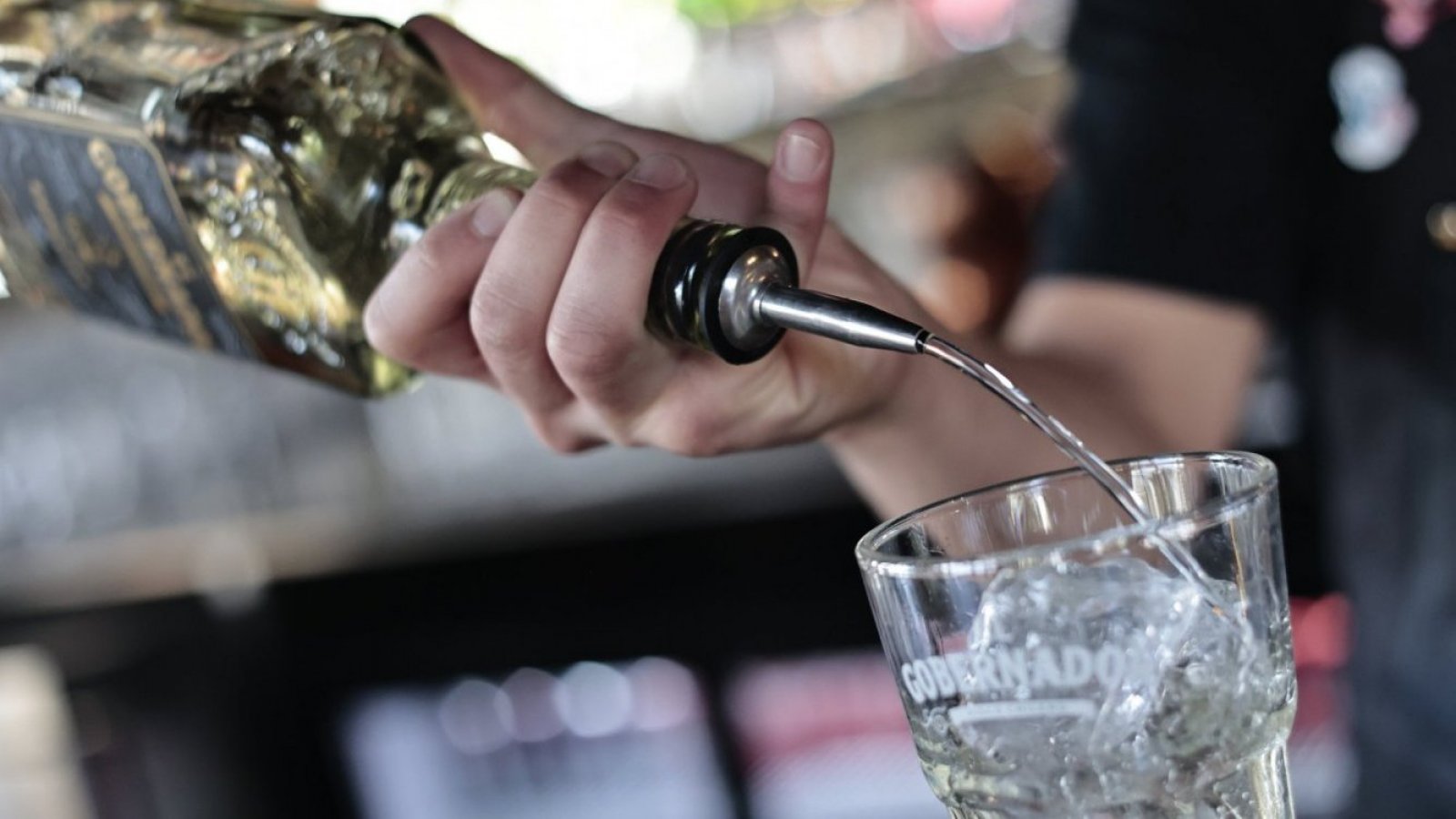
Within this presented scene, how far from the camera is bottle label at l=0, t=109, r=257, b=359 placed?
2.68 ft

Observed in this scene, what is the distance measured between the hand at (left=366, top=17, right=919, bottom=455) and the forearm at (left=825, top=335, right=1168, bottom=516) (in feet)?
0.13

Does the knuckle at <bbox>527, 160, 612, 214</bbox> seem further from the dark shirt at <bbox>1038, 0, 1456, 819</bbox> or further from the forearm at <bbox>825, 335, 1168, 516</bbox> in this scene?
the dark shirt at <bbox>1038, 0, 1456, 819</bbox>

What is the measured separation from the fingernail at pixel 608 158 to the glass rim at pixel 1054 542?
0.22m

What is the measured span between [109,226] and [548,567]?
5.50 ft

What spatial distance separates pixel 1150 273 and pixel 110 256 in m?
0.74

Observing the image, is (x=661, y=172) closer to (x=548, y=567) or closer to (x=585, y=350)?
(x=585, y=350)

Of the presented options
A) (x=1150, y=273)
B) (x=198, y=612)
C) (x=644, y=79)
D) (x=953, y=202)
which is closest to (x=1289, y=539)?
(x=953, y=202)

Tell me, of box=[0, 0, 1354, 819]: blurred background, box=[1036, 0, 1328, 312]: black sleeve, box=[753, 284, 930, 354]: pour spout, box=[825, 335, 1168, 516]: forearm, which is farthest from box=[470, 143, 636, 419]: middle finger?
box=[0, 0, 1354, 819]: blurred background

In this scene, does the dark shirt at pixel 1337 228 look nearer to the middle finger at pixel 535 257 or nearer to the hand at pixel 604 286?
the hand at pixel 604 286

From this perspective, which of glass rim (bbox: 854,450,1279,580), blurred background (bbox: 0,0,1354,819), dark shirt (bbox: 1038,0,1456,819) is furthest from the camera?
blurred background (bbox: 0,0,1354,819)

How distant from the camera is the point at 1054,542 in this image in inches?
21.8

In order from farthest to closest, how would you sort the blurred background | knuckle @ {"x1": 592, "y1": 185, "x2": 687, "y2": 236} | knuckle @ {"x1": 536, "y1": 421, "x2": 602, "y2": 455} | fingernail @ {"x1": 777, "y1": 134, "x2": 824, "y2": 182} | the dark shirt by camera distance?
the blurred background, the dark shirt, knuckle @ {"x1": 536, "y1": 421, "x2": 602, "y2": 455}, fingernail @ {"x1": 777, "y1": 134, "x2": 824, "y2": 182}, knuckle @ {"x1": 592, "y1": 185, "x2": 687, "y2": 236}

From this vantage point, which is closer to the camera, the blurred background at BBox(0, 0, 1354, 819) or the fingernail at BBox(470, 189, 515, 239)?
the fingernail at BBox(470, 189, 515, 239)

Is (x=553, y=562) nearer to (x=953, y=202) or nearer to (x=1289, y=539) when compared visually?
(x=953, y=202)
